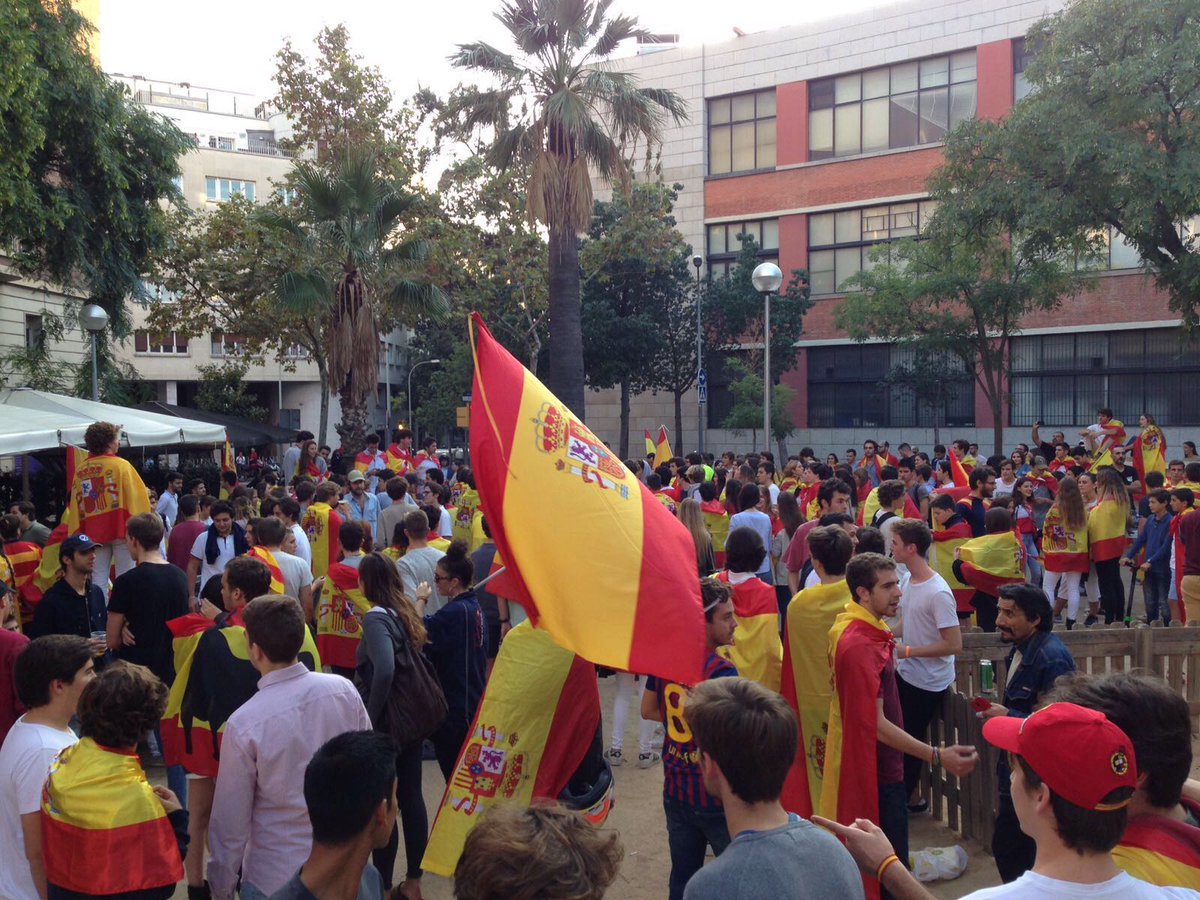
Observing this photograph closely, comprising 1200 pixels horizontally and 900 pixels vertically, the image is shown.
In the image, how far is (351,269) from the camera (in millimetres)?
18859

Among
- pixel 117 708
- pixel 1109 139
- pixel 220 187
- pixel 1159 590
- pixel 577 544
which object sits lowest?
pixel 1159 590

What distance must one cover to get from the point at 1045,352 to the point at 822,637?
30.8m

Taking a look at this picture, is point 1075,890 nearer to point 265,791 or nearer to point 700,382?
point 265,791

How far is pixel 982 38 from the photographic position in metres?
32.9

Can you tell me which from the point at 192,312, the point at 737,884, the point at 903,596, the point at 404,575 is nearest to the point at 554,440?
the point at 737,884

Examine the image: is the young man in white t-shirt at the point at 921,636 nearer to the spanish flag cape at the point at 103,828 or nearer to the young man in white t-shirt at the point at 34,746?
the spanish flag cape at the point at 103,828

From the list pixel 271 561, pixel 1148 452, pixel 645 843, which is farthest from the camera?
pixel 1148 452

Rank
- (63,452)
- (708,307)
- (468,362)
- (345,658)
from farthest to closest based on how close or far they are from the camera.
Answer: (468,362), (708,307), (63,452), (345,658)

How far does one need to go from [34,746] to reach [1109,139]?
19343 millimetres

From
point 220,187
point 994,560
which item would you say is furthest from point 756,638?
point 220,187

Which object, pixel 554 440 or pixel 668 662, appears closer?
pixel 668 662

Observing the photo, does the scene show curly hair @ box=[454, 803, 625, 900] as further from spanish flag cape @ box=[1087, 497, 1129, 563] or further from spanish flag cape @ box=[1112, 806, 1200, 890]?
spanish flag cape @ box=[1087, 497, 1129, 563]

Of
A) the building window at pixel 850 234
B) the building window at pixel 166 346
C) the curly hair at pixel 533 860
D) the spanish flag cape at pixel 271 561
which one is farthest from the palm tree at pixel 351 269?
the building window at pixel 166 346

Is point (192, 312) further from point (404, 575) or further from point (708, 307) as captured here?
point (404, 575)
